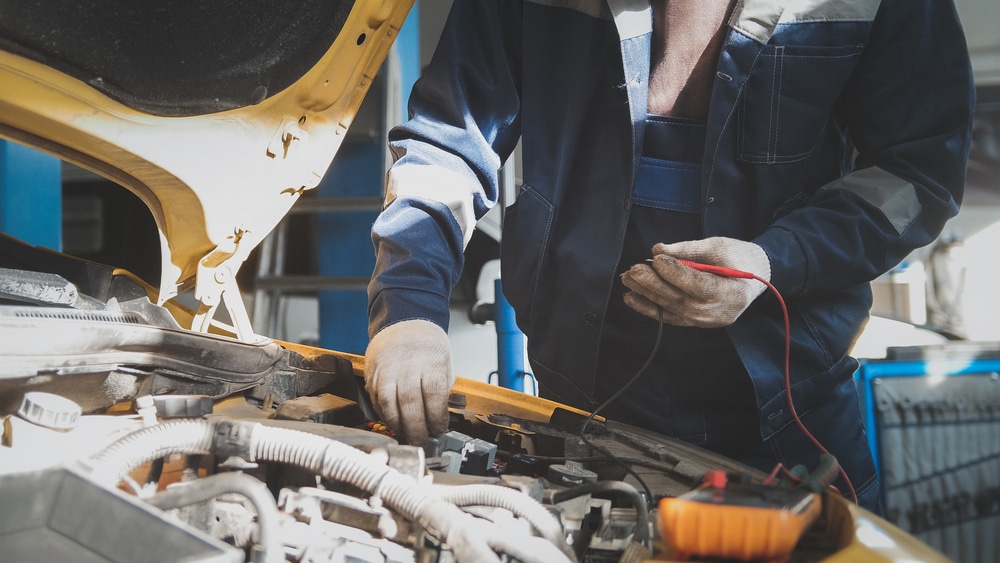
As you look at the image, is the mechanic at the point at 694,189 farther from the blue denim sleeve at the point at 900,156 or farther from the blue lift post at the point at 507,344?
the blue lift post at the point at 507,344

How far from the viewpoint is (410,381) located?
1.09 metres

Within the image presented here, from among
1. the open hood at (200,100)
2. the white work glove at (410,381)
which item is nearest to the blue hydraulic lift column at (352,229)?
the open hood at (200,100)

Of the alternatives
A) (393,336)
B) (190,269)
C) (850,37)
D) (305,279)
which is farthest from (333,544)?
(305,279)

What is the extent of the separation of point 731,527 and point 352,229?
259 centimetres

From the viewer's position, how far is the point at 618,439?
1.11 meters

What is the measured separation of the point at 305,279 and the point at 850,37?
2279 millimetres

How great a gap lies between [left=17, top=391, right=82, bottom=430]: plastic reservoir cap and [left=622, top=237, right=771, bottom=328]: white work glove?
0.81 m

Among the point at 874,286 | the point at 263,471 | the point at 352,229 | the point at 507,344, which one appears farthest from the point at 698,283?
the point at 874,286

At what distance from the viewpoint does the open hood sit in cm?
92

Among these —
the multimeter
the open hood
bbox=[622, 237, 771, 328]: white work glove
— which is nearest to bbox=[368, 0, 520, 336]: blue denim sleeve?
the open hood

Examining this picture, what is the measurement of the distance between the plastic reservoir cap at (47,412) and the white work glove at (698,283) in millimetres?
810

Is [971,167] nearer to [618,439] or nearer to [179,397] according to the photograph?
A: [618,439]

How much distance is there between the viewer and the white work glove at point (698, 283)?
3.64 ft

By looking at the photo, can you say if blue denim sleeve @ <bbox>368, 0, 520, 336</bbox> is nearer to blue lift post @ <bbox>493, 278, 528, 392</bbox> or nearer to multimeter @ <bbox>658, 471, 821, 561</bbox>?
multimeter @ <bbox>658, 471, 821, 561</bbox>
